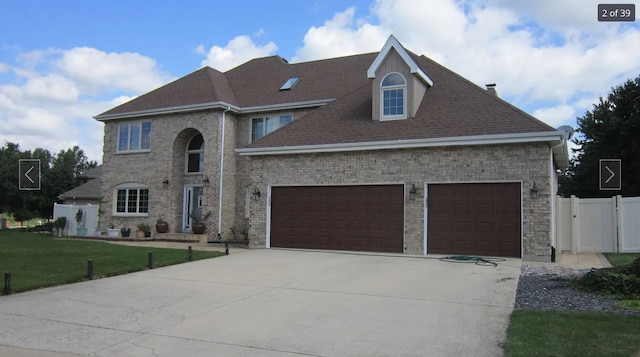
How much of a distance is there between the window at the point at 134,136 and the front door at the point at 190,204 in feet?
10.1

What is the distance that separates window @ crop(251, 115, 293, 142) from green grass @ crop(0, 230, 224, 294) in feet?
27.5

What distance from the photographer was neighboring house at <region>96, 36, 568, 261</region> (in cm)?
1491

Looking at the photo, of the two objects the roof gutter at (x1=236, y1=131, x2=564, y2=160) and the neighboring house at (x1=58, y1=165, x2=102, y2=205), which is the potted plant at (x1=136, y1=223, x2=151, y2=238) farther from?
the neighboring house at (x1=58, y1=165, x2=102, y2=205)

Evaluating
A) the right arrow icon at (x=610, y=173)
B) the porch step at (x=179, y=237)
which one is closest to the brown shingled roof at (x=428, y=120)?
the porch step at (x=179, y=237)

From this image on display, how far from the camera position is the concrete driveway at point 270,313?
617cm

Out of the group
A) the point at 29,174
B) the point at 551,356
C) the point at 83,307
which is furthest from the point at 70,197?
the point at 551,356

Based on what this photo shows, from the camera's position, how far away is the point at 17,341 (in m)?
6.59

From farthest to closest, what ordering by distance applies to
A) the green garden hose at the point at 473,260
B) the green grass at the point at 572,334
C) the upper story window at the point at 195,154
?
the upper story window at the point at 195,154 < the green garden hose at the point at 473,260 < the green grass at the point at 572,334

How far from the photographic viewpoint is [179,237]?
22281 millimetres

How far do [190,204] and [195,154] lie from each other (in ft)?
8.16

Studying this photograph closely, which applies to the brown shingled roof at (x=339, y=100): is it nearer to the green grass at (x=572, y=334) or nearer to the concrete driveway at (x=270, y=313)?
the concrete driveway at (x=270, y=313)

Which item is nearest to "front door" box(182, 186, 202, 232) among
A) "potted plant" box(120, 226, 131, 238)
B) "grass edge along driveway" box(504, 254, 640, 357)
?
"potted plant" box(120, 226, 131, 238)

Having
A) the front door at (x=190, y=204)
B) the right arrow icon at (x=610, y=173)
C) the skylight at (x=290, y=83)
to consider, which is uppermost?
the skylight at (x=290, y=83)

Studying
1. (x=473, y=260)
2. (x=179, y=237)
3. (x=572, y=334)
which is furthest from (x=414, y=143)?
(x=179, y=237)
